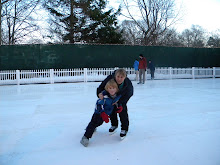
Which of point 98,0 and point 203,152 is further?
point 98,0

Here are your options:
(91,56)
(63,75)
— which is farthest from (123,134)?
(91,56)

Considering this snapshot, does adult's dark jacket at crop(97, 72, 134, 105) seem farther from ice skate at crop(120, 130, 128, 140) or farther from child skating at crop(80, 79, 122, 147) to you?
ice skate at crop(120, 130, 128, 140)

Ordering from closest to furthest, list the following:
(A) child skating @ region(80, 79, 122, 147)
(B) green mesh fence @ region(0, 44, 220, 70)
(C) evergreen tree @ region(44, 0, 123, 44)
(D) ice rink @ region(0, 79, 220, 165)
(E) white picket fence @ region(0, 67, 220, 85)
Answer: (D) ice rink @ region(0, 79, 220, 165) → (A) child skating @ region(80, 79, 122, 147) → (E) white picket fence @ region(0, 67, 220, 85) → (B) green mesh fence @ region(0, 44, 220, 70) → (C) evergreen tree @ region(44, 0, 123, 44)

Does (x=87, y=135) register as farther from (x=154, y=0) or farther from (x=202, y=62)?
(x=154, y=0)

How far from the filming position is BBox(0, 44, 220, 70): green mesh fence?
13125mm

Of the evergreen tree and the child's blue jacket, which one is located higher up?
the evergreen tree

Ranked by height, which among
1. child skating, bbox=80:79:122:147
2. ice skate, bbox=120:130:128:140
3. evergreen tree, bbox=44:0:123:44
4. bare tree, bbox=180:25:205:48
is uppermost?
bare tree, bbox=180:25:205:48

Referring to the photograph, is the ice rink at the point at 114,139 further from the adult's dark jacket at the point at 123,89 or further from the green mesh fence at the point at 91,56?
the green mesh fence at the point at 91,56

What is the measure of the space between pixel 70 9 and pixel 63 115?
16.9 meters

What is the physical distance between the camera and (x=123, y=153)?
2.65 meters

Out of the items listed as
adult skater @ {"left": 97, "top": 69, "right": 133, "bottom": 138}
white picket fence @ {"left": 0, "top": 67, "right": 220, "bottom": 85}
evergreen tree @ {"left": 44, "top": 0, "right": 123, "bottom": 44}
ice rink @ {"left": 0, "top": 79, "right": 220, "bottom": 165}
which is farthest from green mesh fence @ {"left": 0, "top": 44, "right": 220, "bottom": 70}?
adult skater @ {"left": 97, "top": 69, "right": 133, "bottom": 138}

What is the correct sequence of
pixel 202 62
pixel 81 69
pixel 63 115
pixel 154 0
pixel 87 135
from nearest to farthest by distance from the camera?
pixel 87 135 → pixel 63 115 → pixel 81 69 → pixel 202 62 → pixel 154 0

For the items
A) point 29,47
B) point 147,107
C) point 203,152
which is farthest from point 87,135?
point 29,47

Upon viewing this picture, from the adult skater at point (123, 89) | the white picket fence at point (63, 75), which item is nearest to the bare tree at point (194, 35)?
the white picket fence at point (63, 75)
